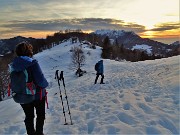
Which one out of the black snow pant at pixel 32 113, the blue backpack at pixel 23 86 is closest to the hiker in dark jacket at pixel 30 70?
the black snow pant at pixel 32 113

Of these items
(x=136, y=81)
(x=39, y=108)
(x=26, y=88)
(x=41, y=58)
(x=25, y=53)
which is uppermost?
(x=25, y=53)

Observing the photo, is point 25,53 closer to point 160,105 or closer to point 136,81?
point 160,105

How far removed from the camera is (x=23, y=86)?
7.25 meters

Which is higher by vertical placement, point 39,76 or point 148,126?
point 39,76

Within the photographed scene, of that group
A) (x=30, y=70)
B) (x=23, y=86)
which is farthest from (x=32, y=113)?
(x=30, y=70)

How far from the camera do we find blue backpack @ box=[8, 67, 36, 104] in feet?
23.7

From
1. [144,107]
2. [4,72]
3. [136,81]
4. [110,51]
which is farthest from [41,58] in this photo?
[144,107]

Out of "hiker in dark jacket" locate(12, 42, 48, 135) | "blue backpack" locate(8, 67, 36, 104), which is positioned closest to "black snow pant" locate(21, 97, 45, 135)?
"hiker in dark jacket" locate(12, 42, 48, 135)

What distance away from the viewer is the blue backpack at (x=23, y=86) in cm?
723

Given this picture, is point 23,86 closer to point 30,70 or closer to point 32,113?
point 30,70

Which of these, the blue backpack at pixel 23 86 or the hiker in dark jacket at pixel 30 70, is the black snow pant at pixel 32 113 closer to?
the hiker in dark jacket at pixel 30 70

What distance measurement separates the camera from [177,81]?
16641mm

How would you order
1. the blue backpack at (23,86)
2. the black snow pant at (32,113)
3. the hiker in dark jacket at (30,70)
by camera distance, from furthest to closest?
the black snow pant at (32,113) < the blue backpack at (23,86) < the hiker in dark jacket at (30,70)

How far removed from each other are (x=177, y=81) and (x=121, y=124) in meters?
8.30
